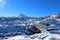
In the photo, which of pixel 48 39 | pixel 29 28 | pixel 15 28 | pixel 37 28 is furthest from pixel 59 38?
pixel 15 28

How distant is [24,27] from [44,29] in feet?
16.4

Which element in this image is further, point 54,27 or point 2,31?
point 2,31

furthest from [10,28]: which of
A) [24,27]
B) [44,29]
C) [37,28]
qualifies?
[44,29]

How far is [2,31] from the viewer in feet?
60.3

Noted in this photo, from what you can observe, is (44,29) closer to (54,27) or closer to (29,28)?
(54,27)

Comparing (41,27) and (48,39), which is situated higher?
(41,27)

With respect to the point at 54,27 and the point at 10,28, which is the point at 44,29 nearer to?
the point at 54,27

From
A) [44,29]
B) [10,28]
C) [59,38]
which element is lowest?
[59,38]

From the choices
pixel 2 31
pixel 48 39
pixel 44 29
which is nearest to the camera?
pixel 48 39

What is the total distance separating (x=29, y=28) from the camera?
19.6 m

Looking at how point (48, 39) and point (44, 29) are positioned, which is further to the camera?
point (44, 29)

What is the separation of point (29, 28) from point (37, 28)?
1.63 meters

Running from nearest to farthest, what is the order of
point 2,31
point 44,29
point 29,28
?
point 44,29, point 2,31, point 29,28

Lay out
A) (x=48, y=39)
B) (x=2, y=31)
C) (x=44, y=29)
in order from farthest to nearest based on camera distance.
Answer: (x=2, y=31), (x=44, y=29), (x=48, y=39)
